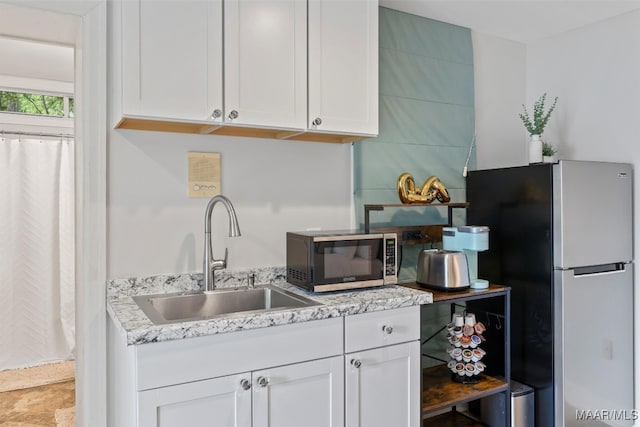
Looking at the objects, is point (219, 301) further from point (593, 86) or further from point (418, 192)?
point (593, 86)

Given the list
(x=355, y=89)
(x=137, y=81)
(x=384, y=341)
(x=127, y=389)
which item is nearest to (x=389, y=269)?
(x=384, y=341)

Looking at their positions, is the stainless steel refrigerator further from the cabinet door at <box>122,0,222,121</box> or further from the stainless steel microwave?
the cabinet door at <box>122,0,222,121</box>

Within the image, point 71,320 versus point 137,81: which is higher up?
point 137,81

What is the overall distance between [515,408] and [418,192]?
1181 mm

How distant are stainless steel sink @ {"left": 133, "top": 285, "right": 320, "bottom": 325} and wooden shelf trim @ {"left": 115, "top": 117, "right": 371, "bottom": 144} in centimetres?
69

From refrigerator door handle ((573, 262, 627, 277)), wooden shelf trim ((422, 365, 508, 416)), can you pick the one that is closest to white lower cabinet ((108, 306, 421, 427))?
wooden shelf trim ((422, 365, 508, 416))

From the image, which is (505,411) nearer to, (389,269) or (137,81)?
(389,269)

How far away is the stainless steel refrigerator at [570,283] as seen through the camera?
234cm

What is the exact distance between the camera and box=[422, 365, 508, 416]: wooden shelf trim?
2094 millimetres

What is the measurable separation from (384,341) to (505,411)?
37.1 inches

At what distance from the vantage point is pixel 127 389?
1.54m

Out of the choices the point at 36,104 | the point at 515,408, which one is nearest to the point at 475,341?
the point at 515,408

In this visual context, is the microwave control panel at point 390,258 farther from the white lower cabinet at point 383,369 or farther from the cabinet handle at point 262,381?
the cabinet handle at point 262,381

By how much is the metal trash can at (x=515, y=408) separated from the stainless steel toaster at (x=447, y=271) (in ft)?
2.14
